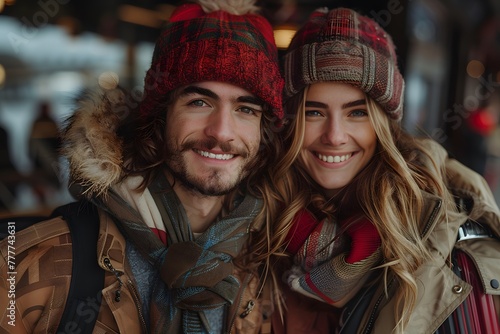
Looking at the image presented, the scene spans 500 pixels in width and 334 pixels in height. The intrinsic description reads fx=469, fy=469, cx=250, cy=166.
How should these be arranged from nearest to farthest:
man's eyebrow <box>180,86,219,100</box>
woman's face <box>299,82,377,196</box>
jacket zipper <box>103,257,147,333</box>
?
jacket zipper <box>103,257,147,333</box>
man's eyebrow <box>180,86,219,100</box>
woman's face <box>299,82,377,196</box>

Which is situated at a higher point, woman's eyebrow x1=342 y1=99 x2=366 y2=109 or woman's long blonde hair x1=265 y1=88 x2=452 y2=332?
woman's eyebrow x1=342 y1=99 x2=366 y2=109

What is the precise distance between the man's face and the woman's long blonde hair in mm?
233

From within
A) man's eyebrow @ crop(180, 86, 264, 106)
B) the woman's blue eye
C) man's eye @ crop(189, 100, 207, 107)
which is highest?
man's eyebrow @ crop(180, 86, 264, 106)

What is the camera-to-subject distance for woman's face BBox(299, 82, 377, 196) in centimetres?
187

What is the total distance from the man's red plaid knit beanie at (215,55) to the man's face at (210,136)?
5cm

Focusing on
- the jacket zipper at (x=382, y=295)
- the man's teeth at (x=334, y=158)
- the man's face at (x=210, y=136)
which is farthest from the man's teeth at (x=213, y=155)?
the jacket zipper at (x=382, y=295)

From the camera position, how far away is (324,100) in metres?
1.87

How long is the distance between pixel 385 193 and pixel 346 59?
548 mm

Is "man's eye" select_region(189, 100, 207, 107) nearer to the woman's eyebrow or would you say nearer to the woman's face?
the woman's face

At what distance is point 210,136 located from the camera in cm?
178

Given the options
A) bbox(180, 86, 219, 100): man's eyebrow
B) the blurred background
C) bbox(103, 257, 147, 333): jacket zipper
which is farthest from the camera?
the blurred background

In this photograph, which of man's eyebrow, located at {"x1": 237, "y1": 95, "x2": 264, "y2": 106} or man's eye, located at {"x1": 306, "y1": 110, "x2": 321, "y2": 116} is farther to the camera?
man's eye, located at {"x1": 306, "y1": 110, "x2": 321, "y2": 116}

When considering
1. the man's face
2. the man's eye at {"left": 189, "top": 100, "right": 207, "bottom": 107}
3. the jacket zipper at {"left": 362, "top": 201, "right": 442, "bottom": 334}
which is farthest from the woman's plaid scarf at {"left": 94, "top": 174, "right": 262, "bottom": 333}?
the jacket zipper at {"left": 362, "top": 201, "right": 442, "bottom": 334}

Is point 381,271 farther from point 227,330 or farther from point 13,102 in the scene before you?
point 13,102
